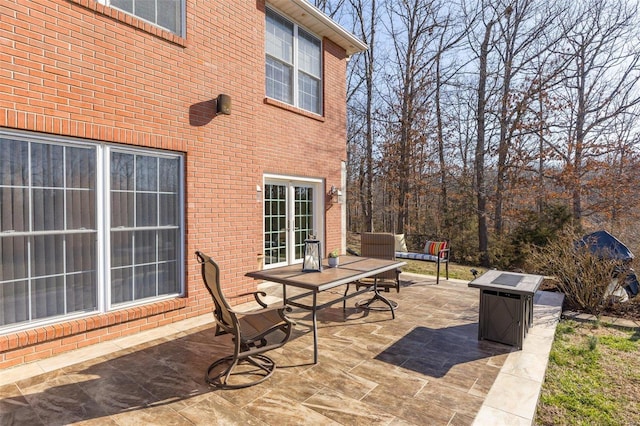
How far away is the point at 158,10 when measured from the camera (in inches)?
189

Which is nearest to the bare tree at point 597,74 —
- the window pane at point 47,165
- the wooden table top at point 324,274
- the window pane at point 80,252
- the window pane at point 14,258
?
the wooden table top at point 324,274

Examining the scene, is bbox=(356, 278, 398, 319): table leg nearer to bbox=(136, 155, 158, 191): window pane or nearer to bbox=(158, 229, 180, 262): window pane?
Result: bbox=(158, 229, 180, 262): window pane

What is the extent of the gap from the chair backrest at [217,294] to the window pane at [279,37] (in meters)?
5.31

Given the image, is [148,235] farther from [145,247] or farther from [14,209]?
[14,209]

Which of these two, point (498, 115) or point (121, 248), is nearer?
point (121, 248)

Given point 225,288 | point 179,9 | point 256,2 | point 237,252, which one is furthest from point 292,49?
point 225,288

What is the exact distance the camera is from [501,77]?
14.7 meters

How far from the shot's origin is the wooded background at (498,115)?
1292 cm

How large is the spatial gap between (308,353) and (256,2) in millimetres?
6147

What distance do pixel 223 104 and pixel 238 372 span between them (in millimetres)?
3843

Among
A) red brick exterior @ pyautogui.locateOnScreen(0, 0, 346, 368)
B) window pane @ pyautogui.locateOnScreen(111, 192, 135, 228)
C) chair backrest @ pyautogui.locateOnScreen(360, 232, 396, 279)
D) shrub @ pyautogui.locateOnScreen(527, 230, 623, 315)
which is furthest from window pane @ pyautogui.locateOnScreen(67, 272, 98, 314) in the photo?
shrub @ pyautogui.locateOnScreen(527, 230, 623, 315)

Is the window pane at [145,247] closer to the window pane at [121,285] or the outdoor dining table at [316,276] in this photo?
the window pane at [121,285]

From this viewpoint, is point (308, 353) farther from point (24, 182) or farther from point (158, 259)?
point (24, 182)

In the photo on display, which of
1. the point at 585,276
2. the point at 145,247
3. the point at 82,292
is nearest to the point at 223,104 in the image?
the point at 145,247
